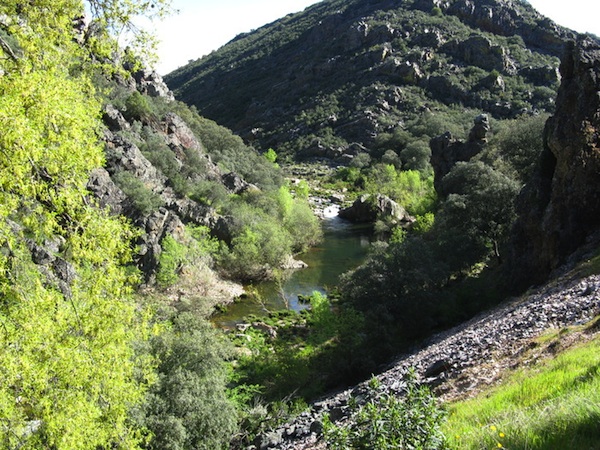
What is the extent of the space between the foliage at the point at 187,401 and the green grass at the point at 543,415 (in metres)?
9.80

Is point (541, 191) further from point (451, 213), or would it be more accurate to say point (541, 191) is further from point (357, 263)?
point (357, 263)

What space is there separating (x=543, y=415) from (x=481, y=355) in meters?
9.96

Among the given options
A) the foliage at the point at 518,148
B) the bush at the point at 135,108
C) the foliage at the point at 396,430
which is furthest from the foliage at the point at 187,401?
the bush at the point at 135,108

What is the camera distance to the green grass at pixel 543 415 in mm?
5406

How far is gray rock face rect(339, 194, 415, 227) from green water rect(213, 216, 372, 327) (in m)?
2.81

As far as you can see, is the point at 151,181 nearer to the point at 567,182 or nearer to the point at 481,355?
the point at 567,182

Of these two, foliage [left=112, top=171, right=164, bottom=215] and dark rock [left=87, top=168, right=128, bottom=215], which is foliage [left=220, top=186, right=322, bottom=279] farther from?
dark rock [left=87, top=168, right=128, bottom=215]

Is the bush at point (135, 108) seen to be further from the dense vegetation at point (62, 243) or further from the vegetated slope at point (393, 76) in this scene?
the vegetated slope at point (393, 76)

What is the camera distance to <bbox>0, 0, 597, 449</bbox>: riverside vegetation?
7.00m

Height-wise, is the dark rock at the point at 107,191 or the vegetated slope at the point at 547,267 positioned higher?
the dark rock at the point at 107,191

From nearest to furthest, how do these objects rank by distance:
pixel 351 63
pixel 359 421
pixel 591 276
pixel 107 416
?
pixel 359 421 → pixel 107 416 → pixel 591 276 → pixel 351 63

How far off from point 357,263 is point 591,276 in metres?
36.2

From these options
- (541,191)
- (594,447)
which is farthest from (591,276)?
(594,447)

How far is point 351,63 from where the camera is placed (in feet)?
490
